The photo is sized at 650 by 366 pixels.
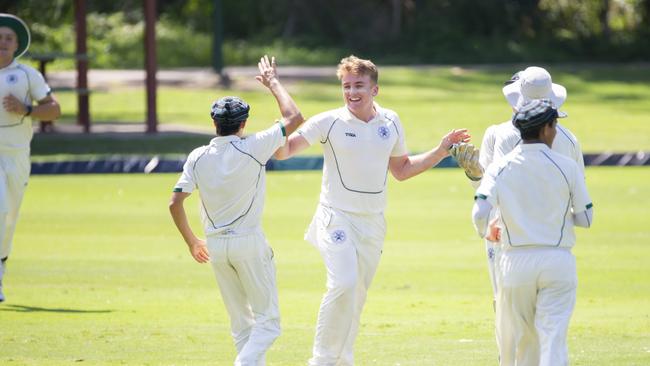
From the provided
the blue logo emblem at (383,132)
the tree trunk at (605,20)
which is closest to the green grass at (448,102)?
the tree trunk at (605,20)

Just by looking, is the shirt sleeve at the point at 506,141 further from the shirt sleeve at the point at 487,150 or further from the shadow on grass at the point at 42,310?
the shadow on grass at the point at 42,310

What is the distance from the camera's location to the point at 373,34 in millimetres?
40469

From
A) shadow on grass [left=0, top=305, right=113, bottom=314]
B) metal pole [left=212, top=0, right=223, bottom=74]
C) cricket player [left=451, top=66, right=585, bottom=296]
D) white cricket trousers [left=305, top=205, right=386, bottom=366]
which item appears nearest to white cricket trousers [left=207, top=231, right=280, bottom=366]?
white cricket trousers [left=305, top=205, right=386, bottom=366]

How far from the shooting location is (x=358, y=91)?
24.9 feet

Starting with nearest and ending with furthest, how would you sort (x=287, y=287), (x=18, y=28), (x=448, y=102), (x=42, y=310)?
(x=42, y=310) < (x=18, y=28) < (x=287, y=287) < (x=448, y=102)

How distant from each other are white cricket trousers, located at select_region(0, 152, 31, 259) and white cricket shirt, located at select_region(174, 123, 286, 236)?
11.5ft

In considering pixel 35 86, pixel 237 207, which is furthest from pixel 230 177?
pixel 35 86

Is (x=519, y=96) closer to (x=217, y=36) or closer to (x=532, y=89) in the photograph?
(x=532, y=89)

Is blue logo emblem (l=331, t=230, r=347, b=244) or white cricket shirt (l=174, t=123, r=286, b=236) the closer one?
white cricket shirt (l=174, t=123, r=286, b=236)

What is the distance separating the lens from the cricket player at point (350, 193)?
7.41 metres

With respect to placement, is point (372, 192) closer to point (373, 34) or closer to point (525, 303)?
point (525, 303)

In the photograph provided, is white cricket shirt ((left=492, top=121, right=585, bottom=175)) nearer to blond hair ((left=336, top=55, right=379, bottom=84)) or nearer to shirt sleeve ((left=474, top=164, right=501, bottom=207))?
shirt sleeve ((left=474, top=164, right=501, bottom=207))

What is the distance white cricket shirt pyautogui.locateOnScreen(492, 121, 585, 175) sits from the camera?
6922 millimetres

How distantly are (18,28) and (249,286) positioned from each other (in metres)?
4.28
